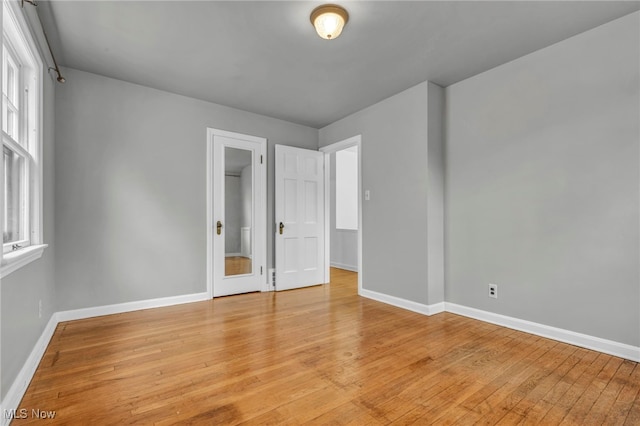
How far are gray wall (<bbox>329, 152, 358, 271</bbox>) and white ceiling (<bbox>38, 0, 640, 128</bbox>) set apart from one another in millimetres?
3375

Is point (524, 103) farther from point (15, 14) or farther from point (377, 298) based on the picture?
point (15, 14)

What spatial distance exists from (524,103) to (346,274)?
4.01 metres

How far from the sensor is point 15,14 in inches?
72.7

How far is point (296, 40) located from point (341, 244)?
15.4ft

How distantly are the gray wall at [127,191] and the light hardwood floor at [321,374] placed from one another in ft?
1.56

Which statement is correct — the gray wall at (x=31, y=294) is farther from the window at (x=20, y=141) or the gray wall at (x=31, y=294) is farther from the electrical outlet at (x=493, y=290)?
the electrical outlet at (x=493, y=290)

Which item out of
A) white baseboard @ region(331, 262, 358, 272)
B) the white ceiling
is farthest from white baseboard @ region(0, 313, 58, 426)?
white baseboard @ region(331, 262, 358, 272)

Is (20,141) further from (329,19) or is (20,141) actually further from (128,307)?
(329,19)

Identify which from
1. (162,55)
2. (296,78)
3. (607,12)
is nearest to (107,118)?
(162,55)

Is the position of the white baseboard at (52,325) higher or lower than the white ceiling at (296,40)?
lower

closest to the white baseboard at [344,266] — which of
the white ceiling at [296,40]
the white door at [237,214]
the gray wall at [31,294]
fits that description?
the white door at [237,214]

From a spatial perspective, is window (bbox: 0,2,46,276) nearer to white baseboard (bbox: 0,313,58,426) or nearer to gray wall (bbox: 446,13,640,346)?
white baseboard (bbox: 0,313,58,426)

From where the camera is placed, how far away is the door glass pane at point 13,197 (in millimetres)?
1986

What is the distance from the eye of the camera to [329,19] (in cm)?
229
